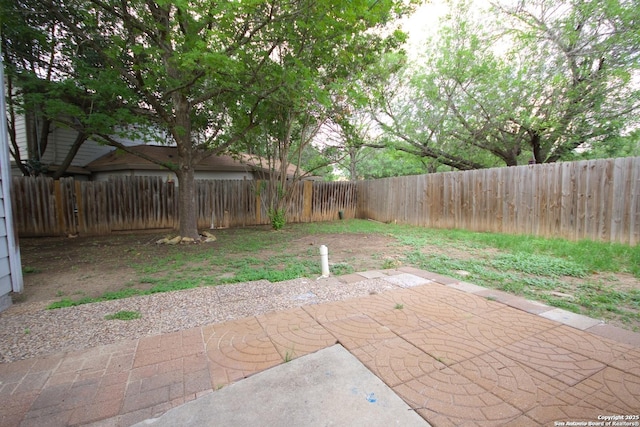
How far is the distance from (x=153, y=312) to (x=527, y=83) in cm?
1145

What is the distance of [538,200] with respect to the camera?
6570 millimetres

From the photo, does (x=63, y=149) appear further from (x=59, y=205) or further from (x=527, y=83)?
(x=527, y=83)

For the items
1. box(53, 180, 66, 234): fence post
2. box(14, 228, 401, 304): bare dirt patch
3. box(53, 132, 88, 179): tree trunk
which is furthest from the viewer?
box(53, 132, 88, 179): tree trunk

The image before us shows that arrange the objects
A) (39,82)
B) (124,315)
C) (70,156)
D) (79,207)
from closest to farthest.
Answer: (124,315) < (39,82) < (79,207) < (70,156)

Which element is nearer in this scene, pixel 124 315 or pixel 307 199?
pixel 124 315

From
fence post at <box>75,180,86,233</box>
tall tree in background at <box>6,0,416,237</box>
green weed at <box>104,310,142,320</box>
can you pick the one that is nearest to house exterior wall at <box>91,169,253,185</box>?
fence post at <box>75,180,86,233</box>

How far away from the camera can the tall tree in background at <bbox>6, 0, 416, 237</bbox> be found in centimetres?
464

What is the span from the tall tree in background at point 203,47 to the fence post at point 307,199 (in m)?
4.32

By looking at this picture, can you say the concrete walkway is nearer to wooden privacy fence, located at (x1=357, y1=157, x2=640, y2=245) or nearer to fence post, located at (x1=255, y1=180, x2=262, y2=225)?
wooden privacy fence, located at (x1=357, y1=157, x2=640, y2=245)

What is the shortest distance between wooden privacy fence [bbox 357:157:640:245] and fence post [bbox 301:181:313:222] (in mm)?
3664

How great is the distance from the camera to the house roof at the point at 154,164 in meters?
9.91

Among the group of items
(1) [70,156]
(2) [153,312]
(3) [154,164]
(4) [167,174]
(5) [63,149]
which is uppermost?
(5) [63,149]

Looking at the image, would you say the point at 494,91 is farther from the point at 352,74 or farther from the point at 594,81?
the point at 352,74

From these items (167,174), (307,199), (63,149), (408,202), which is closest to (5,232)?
(167,174)
